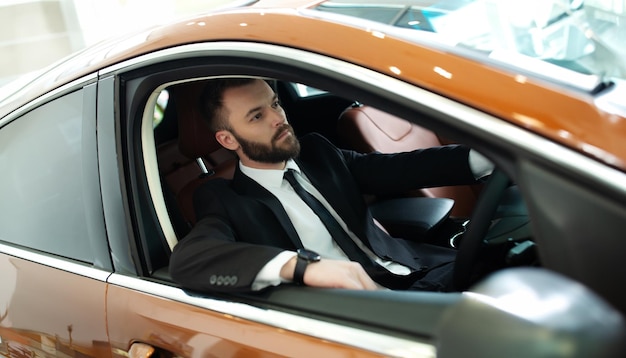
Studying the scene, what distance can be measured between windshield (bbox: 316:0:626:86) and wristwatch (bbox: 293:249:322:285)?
51cm

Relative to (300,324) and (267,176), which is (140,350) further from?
(267,176)

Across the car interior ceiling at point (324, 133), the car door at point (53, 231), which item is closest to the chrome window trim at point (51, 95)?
the car door at point (53, 231)

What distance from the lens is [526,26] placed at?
1452 mm

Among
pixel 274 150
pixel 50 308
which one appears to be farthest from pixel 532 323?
pixel 50 308

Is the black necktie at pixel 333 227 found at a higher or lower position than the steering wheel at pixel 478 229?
lower

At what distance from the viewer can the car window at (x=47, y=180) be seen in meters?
1.54

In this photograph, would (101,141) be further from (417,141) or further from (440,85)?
(417,141)

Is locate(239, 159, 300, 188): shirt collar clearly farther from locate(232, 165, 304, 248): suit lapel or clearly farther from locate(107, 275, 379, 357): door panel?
locate(107, 275, 379, 357): door panel

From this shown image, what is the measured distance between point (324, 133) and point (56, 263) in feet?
4.96

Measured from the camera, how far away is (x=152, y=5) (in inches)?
280

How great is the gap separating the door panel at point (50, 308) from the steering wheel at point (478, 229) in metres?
0.84

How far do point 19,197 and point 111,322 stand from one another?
565mm

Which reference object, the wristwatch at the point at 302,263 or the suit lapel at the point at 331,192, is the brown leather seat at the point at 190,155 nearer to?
the suit lapel at the point at 331,192

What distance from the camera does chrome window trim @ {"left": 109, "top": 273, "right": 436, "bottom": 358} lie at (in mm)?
1039
